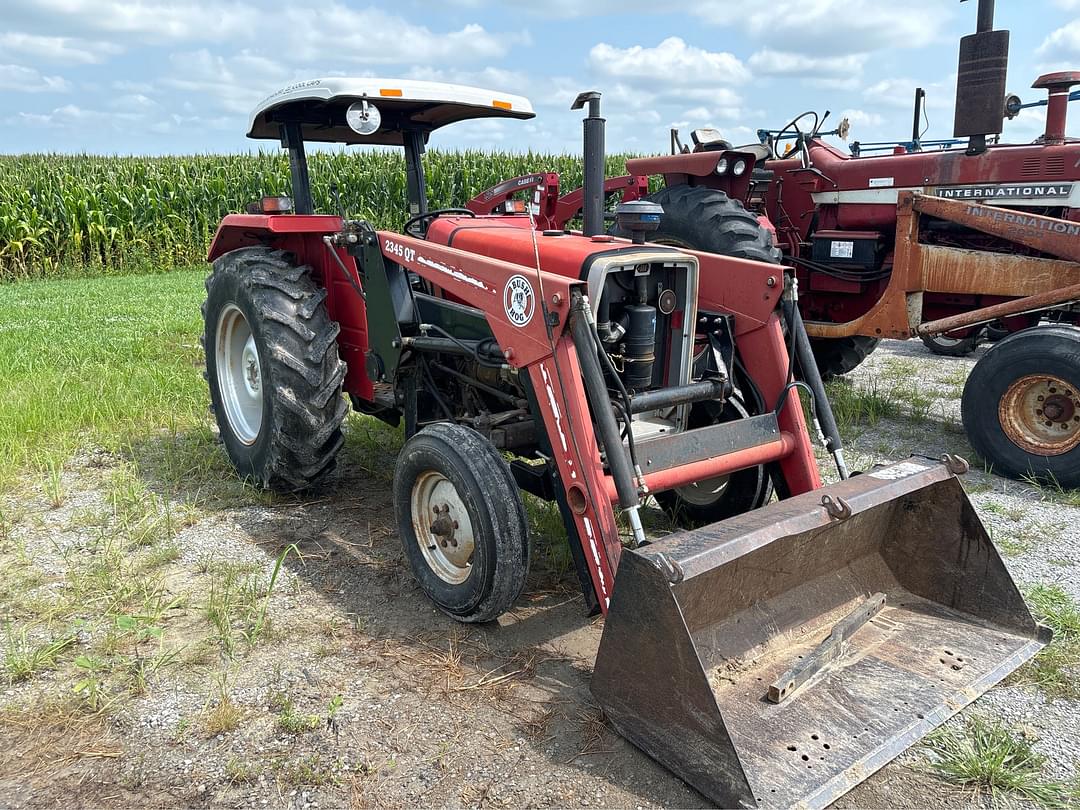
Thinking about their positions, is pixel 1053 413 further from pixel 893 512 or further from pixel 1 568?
pixel 1 568

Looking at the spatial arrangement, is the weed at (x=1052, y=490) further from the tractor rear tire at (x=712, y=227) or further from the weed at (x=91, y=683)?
the weed at (x=91, y=683)

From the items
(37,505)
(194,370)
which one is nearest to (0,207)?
(194,370)

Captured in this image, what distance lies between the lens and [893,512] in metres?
3.08

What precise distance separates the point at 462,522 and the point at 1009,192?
15.5 feet

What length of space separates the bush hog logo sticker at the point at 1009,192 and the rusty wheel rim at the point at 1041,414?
1.56 m

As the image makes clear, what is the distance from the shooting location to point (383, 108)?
4.46 m

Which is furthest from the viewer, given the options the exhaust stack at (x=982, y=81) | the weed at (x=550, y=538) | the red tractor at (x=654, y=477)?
the exhaust stack at (x=982, y=81)

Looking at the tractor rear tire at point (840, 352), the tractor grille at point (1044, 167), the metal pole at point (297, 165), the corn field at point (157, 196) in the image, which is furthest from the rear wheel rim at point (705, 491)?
the corn field at point (157, 196)

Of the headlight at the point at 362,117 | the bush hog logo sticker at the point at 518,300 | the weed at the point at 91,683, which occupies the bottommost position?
the weed at the point at 91,683

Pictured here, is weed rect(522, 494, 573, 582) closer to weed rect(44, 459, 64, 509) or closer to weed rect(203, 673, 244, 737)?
weed rect(203, 673, 244, 737)

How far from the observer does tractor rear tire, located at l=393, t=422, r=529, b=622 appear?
2.76 metres

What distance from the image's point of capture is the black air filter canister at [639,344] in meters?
A: 3.08

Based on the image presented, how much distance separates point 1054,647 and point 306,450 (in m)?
3.15

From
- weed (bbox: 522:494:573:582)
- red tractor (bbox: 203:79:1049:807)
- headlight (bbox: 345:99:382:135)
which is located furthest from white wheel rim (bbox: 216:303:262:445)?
weed (bbox: 522:494:573:582)
